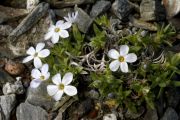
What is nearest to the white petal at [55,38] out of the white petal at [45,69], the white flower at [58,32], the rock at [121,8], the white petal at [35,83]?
the white flower at [58,32]

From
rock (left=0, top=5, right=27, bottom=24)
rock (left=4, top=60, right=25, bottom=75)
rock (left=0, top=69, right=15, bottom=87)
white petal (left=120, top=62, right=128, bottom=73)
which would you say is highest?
rock (left=0, top=5, right=27, bottom=24)

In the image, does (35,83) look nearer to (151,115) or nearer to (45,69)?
(45,69)

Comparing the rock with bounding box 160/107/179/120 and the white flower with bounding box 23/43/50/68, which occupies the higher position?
the white flower with bounding box 23/43/50/68

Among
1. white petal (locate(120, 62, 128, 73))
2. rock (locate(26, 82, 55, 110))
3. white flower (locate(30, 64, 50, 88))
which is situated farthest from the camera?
rock (locate(26, 82, 55, 110))

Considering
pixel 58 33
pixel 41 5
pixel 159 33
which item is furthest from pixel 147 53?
pixel 41 5

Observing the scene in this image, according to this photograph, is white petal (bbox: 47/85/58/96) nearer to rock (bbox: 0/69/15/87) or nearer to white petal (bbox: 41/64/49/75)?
white petal (bbox: 41/64/49/75)

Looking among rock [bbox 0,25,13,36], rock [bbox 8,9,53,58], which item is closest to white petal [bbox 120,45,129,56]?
rock [bbox 8,9,53,58]

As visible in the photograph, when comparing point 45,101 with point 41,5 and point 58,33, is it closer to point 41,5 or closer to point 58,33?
point 58,33
